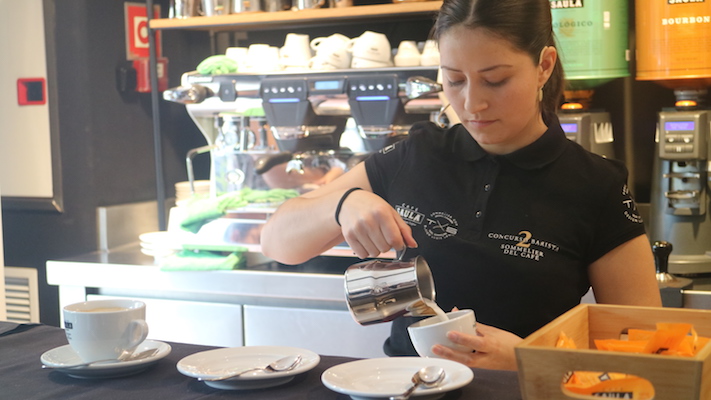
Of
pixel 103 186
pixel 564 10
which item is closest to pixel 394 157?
pixel 564 10

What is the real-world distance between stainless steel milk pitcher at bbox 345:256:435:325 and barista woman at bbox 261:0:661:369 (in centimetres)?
14

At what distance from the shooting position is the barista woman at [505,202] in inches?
47.9

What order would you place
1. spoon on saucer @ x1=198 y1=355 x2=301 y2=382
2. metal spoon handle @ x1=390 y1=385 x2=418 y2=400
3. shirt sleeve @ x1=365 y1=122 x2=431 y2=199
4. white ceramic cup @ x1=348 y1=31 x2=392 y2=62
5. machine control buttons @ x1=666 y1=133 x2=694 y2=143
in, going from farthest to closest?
Result: white ceramic cup @ x1=348 y1=31 x2=392 y2=62 < machine control buttons @ x1=666 y1=133 x2=694 y2=143 < shirt sleeve @ x1=365 y1=122 x2=431 y2=199 < spoon on saucer @ x1=198 y1=355 x2=301 y2=382 < metal spoon handle @ x1=390 y1=385 x2=418 y2=400

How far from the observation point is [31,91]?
2.72 metres

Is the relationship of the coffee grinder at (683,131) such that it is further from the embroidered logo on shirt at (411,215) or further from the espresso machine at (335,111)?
the embroidered logo on shirt at (411,215)

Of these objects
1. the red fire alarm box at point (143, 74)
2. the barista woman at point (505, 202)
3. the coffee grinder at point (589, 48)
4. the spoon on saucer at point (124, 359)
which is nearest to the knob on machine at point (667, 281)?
the coffee grinder at point (589, 48)

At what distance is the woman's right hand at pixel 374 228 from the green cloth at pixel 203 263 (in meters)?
1.28

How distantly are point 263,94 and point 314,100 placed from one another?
149 mm

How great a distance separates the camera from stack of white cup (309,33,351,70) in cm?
238

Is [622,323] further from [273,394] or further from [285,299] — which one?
[285,299]

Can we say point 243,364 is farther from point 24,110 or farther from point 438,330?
point 24,110

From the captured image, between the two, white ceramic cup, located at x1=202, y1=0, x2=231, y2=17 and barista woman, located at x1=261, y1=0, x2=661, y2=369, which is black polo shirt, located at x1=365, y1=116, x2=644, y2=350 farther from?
white ceramic cup, located at x1=202, y1=0, x2=231, y2=17

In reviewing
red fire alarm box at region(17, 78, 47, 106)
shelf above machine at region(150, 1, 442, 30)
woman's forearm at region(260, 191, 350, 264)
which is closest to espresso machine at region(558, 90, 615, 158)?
shelf above machine at region(150, 1, 442, 30)

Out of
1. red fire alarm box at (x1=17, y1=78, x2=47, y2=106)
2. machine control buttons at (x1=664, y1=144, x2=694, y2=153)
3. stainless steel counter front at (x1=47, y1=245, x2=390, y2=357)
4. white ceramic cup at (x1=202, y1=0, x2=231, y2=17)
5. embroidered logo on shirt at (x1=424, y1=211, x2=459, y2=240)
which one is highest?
white ceramic cup at (x1=202, y1=0, x2=231, y2=17)
